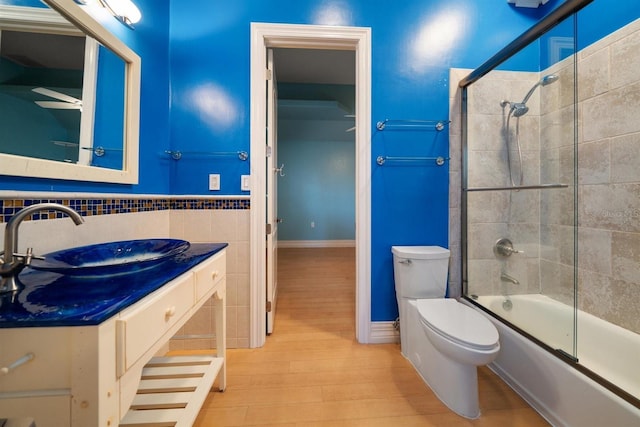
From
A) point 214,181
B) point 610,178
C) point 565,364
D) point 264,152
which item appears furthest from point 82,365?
point 610,178

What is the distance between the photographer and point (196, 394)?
3.44 ft

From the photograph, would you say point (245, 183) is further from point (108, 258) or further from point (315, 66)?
point (315, 66)

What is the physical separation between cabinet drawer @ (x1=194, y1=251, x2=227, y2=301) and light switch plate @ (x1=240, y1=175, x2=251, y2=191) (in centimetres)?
55

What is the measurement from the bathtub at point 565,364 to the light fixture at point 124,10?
8.79 ft

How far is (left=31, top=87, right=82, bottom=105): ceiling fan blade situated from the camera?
0.87 meters

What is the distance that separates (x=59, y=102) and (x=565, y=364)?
2420mm

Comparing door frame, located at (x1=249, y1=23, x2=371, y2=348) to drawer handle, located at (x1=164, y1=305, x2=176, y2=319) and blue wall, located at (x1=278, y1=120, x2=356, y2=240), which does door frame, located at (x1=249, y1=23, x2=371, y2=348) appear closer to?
drawer handle, located at (x1=164, y1=305, x2=176, y2=319)

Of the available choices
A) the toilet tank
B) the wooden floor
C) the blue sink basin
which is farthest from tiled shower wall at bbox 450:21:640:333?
the blue sink basin

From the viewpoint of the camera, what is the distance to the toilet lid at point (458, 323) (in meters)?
1.10

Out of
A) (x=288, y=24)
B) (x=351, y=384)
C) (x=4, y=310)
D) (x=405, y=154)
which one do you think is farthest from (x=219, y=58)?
(x=351, y=384)

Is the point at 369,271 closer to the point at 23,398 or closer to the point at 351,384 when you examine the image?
the point at 351,384

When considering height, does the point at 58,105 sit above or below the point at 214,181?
above

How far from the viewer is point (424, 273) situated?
1574mm

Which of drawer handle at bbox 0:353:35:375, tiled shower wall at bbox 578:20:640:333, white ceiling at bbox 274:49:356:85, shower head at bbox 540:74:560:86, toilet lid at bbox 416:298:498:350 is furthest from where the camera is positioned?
white ceiling at bbox 274:49:356:85
